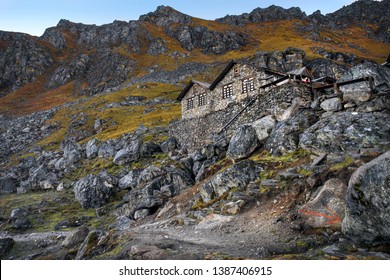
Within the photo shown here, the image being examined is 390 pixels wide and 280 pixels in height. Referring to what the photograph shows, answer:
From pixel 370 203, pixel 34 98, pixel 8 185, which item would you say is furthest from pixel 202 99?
pixel 34 98

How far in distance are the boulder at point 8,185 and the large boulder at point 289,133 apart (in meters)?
56.1

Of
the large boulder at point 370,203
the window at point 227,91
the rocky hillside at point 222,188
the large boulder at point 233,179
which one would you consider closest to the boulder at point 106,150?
the rocky hillside at point 222,188

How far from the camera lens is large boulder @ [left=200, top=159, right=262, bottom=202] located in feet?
76.2

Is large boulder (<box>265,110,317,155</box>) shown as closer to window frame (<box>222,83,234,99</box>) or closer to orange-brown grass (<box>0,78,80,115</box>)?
window frame (<box>222,83,234,99</box>)

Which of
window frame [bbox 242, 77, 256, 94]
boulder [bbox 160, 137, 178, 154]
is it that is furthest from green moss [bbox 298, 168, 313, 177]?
boulder [bbox 160, 137, 178, 154]

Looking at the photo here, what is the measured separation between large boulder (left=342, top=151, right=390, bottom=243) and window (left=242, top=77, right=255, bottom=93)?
3808 centimetres

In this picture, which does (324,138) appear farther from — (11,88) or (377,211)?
(11,88)

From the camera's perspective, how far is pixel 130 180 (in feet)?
149

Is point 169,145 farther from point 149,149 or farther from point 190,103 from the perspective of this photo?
point 190,103

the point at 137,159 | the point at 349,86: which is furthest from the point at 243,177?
the point at 137,159

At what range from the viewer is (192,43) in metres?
177

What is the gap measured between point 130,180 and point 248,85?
24383 mm

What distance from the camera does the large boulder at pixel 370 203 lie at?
11258 mm

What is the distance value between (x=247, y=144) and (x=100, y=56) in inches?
6546
